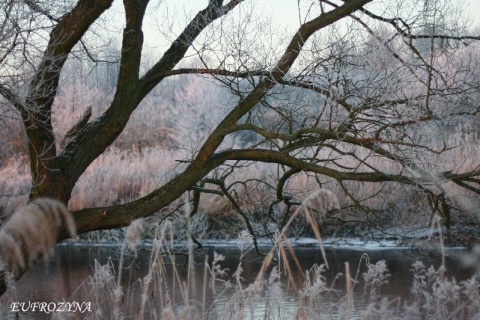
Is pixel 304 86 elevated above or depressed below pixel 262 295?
above

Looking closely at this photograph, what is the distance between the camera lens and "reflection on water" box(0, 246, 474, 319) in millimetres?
7129

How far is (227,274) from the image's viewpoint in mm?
8703

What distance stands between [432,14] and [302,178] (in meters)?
6.62

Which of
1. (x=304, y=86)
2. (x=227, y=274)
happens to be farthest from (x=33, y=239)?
(x=227, y=274)

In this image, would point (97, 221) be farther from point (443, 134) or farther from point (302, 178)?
point (302, 178)

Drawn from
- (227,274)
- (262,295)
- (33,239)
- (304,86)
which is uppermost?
(304,86)

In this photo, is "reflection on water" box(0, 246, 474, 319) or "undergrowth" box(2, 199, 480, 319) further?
"reflection on water" box(0, 246, 474, 319)

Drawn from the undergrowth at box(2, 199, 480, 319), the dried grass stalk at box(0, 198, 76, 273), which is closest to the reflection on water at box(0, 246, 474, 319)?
the undergrowth at box(2, 199, 480, 319)

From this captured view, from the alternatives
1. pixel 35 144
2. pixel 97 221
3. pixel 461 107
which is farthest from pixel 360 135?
pixel 35 144

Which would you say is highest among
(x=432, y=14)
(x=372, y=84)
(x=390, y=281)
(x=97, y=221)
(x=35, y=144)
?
(x=432, y=14)

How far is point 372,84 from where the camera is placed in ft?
19.1

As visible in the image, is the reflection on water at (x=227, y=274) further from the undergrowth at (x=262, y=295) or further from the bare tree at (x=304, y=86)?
the bare tree at (x=304, y=86)

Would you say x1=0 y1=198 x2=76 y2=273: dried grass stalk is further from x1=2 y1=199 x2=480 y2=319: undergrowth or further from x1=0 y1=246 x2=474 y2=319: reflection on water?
x1=0 y1=246 x2=474 y2=319: reflection on water

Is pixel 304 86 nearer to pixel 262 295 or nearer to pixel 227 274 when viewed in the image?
pixel 262 295
